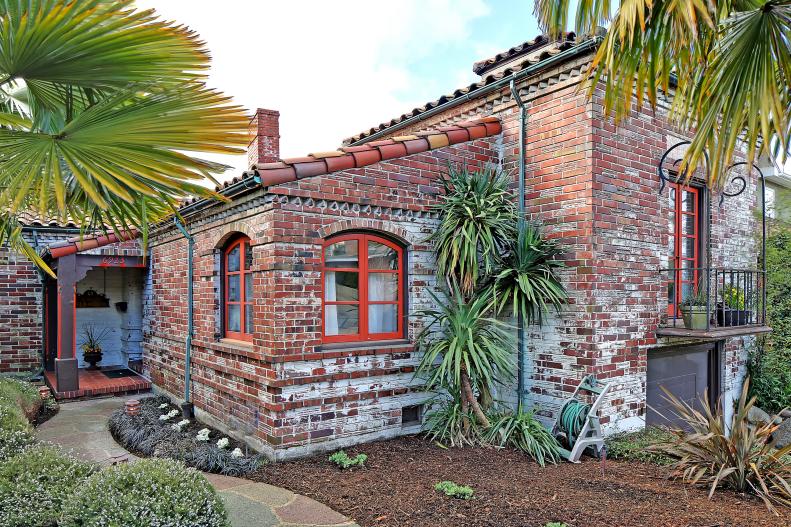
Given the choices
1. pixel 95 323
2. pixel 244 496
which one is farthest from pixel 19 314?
pixel 244 496

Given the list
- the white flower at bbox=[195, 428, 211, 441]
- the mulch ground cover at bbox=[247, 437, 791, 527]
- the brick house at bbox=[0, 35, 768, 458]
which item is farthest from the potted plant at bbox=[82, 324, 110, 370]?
the mulch ground cover at bbox=[247, 437, 791, 527]

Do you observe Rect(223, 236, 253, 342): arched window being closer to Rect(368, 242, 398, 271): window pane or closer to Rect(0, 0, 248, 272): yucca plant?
Rect(368, 242, 398, 271): window pane

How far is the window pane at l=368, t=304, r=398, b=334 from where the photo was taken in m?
6.27

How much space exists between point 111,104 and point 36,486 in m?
2.53

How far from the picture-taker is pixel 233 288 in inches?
280

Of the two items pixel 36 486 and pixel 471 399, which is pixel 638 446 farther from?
pixel 36 486

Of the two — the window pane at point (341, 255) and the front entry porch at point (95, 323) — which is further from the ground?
the window pane at point (341, 255)

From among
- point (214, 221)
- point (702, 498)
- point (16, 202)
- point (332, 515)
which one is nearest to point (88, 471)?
point (332, 515)

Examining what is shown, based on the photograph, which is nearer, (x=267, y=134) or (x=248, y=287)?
(x=248, y=287)

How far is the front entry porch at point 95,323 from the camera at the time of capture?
905 centimetres

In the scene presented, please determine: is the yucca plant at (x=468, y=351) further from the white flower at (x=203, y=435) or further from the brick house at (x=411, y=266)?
the white flower at (x=203, y=435)

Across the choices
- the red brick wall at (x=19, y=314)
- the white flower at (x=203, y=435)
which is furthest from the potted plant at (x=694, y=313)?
the red brick wall at (x=19, y=314)

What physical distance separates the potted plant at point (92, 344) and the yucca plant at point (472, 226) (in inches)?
360

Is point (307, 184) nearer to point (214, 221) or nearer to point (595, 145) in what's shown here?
point (214, 221)
